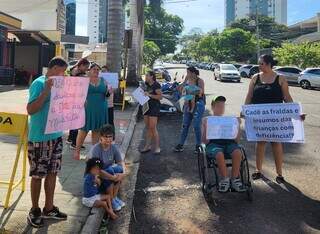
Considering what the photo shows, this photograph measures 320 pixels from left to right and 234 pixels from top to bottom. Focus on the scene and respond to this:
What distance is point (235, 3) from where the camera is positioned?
388ft

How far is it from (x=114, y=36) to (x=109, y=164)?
39.8 feet

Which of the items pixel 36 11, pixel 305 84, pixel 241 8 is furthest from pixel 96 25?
pixel 305 84

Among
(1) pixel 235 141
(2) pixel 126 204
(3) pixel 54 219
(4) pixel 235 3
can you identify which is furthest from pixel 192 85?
(4) pixel 235 3

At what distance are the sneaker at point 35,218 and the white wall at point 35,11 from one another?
42.0 m

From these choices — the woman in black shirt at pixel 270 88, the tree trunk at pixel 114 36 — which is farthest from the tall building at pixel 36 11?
the woman in black shirt at pixel 270 88

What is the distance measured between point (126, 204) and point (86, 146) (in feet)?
12.2

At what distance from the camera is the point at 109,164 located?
239 inches

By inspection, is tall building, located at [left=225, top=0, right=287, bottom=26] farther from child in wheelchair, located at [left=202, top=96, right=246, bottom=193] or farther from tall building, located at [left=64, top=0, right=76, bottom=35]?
child in wheelchair, located at [left=202, top=96, right=246, bottom=193]

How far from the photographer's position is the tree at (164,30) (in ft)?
323

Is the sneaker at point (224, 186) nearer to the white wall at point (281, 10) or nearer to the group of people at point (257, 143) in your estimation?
the group of people at point (257, 143)

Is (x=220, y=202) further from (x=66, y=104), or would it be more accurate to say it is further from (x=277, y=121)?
(x=66, y=104)

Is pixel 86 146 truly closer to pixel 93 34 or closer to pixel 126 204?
pixel 126 204

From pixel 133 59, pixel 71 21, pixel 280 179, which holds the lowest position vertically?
pixel 280 179

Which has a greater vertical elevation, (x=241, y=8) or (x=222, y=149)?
(x=241, y=8)
